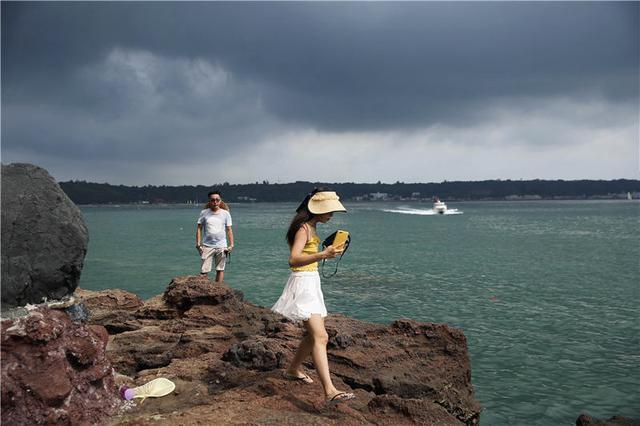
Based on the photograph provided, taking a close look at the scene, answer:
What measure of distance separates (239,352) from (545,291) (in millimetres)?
16655

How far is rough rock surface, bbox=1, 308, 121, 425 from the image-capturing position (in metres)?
3.65

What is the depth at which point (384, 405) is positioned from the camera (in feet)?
15.5

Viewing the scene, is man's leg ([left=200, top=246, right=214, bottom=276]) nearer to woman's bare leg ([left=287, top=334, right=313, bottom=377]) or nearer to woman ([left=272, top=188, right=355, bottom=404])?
woman's bare leg ([left=287, top=334, right=313, bottom=377])

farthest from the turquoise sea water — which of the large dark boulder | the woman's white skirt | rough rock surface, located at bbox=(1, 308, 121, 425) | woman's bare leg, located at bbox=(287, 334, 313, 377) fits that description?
the large dark boulder

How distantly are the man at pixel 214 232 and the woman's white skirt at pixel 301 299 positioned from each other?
5.73m

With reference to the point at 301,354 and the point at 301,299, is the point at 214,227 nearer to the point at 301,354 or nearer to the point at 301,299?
the point at 301,354

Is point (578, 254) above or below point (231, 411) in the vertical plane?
below

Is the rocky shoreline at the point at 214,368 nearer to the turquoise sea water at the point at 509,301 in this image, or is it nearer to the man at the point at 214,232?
the man at the point at 214,232

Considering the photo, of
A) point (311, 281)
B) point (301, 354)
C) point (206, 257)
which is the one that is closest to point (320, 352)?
point (301, 354)

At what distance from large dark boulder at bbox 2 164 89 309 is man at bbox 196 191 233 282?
18.1 feet

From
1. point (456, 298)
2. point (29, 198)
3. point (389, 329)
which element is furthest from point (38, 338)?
point (456, 298)

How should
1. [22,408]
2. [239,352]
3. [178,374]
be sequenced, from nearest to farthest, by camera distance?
[22,408]
[178,374]
[239,352]

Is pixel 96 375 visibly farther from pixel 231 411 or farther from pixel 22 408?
pixel 231 411

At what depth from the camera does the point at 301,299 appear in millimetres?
4668
